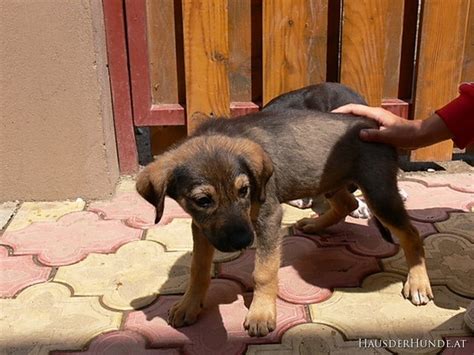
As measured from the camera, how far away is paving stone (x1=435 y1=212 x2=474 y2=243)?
360 centimetres

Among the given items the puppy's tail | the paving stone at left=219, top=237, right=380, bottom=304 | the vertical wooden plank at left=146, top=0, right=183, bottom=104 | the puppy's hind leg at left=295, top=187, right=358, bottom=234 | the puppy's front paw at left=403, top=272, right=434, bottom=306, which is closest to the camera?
the puppy's front paw at left=403, top=272, right=434, bottom=306

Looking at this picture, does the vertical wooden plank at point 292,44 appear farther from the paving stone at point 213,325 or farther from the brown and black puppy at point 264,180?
the paving stone at point 213,325

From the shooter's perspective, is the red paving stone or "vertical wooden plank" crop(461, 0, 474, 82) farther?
"vertical wooden plank" crop(461, 0, 474, 82)

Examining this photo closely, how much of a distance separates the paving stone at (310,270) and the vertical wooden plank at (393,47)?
68.0 inches

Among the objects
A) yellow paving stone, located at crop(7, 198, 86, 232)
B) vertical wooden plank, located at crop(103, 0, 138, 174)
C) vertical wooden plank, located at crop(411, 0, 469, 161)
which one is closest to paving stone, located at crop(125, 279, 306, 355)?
yellow paving stone, located at crop(7, 198, 86, 232)

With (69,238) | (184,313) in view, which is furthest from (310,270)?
(69,238)

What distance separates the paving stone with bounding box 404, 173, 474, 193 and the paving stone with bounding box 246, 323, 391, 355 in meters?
2.07

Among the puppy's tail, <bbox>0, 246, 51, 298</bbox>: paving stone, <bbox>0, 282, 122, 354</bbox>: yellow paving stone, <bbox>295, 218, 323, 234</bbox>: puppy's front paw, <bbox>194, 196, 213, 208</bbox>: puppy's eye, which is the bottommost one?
<bbox>0, 282, 122, 354</bbox>: yellow paving stone

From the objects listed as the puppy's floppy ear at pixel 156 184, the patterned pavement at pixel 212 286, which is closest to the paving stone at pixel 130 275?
the patterned pavement at pixel 212 286

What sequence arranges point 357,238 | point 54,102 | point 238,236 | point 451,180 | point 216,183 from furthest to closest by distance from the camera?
point 451,180 → point 54,102 → point 357,238 → point 216,183 → point 238,236

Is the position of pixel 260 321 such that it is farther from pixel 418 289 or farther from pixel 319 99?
pixel 319 99

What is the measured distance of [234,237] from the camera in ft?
7.86

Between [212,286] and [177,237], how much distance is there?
61 cm

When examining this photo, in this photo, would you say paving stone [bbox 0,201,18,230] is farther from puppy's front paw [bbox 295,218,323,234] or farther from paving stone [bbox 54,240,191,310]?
puppy's front paw [bbox 295,218,323,234]
